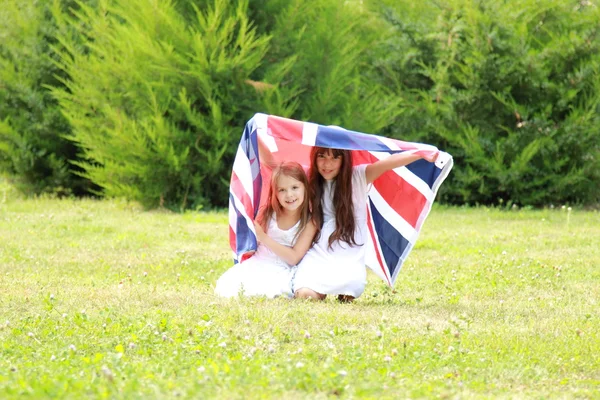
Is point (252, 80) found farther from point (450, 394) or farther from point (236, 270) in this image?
point (450, 394)

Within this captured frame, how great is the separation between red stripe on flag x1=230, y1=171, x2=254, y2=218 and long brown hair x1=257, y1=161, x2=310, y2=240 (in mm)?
115

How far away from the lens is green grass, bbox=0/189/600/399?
449cm

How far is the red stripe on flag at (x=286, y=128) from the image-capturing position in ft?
22.8

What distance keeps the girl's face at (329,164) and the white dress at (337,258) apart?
→ 81 millimetres

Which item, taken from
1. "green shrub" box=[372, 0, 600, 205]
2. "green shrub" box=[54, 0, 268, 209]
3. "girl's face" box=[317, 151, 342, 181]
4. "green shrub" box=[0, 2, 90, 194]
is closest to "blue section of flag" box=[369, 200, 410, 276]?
"girl's face" box=[317, 151, 342, 181]

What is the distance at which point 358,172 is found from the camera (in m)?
7.20

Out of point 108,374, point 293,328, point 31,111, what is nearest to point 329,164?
point 293,328

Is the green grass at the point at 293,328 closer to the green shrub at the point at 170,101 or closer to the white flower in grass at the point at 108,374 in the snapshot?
the white flower in grass at the point at 108,374

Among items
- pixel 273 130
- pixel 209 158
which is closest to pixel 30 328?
pixel 273 130

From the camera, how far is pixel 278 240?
7262 millimetres

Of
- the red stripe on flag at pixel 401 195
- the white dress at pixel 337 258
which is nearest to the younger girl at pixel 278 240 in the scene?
the white dress at pixel 337 258

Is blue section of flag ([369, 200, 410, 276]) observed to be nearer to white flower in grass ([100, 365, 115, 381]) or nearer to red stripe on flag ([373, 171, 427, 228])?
red stripe on flag ([373, 171, 427, 228])

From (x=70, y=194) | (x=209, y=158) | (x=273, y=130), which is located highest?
(x=273, y=130)

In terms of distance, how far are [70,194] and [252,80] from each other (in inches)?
160
